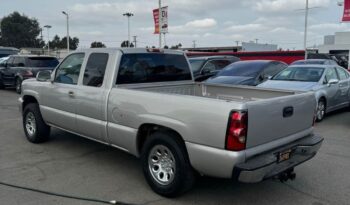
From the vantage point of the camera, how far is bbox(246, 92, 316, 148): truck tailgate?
386 centimetres

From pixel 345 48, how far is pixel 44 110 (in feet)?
193

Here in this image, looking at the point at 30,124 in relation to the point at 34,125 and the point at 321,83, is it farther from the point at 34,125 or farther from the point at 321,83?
the point at 321,83

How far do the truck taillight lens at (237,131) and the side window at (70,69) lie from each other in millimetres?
3057

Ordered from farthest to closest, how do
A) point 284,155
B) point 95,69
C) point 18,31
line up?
point 18,31, point 95,69, point 284,155

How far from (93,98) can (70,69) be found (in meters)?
1.09

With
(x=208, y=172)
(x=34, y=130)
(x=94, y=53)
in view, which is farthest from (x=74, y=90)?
(x=208, y=172)

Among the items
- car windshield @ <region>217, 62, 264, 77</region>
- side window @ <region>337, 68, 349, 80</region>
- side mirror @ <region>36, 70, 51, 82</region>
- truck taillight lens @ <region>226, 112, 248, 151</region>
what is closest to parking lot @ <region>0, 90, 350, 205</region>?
truck taillight lens @ <region>226, 112, 248, 151</region>

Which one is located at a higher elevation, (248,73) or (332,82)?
(248,73)

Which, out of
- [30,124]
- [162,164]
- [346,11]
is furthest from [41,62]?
[346,11]

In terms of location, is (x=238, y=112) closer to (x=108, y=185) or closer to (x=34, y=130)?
(x=108, y=185)

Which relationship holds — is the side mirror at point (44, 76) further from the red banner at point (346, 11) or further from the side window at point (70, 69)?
the red banner at point (346, 11)

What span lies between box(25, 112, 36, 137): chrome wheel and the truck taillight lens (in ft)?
15.2

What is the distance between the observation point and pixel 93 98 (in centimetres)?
537

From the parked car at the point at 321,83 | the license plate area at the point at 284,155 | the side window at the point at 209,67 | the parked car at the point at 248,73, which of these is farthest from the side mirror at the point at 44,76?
the side window at the point at 209,67
